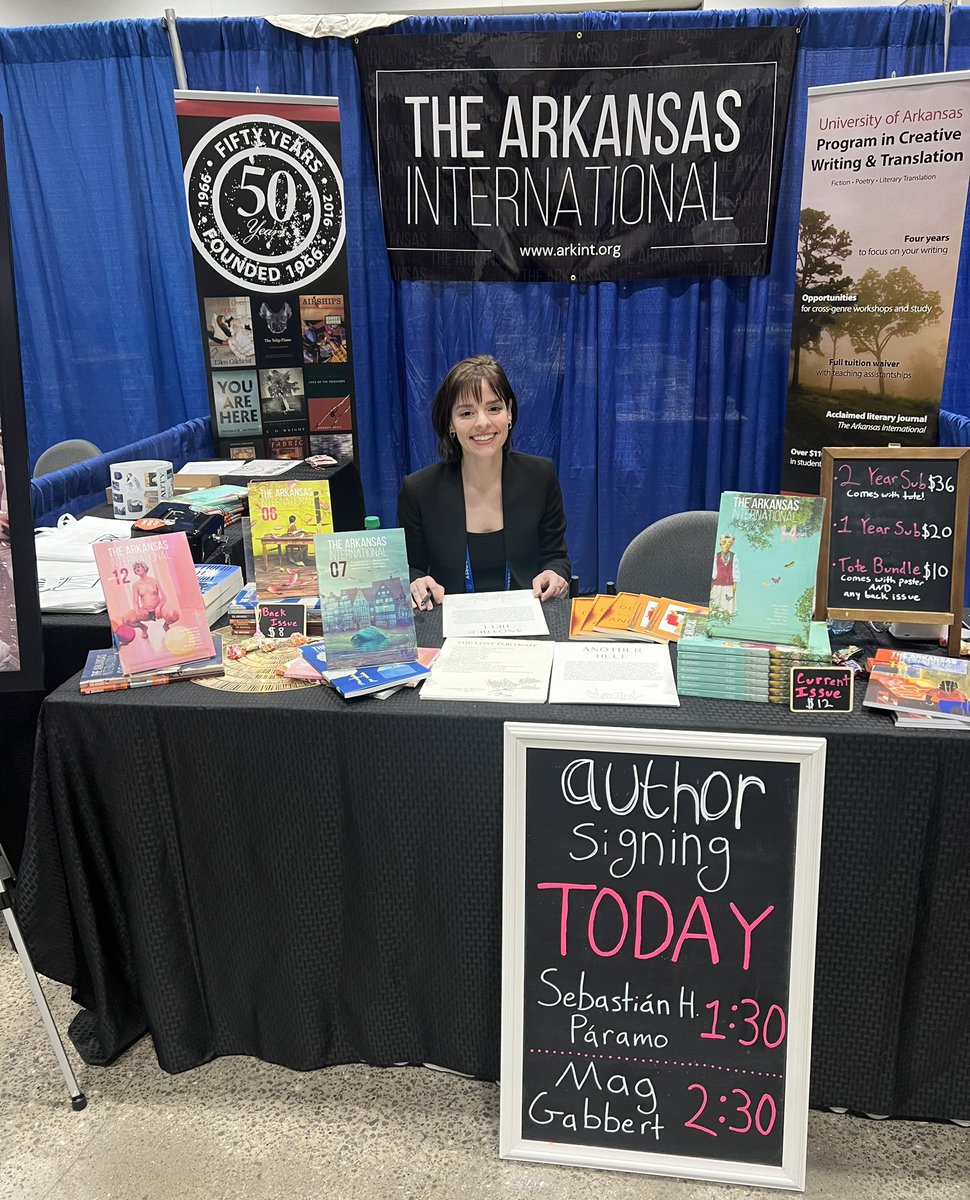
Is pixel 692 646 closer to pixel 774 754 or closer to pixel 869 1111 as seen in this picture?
pixel 774 754

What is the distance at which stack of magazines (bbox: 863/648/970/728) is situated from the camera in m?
1.40

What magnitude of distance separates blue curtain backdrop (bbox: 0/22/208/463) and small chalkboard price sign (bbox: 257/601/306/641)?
2.92 meters

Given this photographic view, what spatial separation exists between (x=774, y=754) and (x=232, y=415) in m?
3.05

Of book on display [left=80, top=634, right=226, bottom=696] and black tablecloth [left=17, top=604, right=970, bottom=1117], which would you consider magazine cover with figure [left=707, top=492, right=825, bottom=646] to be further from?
book on display [left=80, top=634, right=226, bottom=696]

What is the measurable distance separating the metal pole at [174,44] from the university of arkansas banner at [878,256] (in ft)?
8.26

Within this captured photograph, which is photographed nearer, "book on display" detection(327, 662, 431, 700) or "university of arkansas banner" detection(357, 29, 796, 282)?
"book on display" detection(327, 662, 431, 700)

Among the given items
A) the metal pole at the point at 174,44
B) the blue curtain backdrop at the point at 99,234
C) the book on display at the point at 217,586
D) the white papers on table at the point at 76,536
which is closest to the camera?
the book on display at the point at 217,586

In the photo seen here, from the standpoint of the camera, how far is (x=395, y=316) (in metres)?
4.18

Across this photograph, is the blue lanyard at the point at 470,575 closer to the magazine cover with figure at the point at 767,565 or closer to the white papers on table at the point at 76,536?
the white papers on table at the point at 76,536

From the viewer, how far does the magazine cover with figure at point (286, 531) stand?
1.79 meters

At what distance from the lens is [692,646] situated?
1.51m

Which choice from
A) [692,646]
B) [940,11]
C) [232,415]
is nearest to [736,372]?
[940,11]

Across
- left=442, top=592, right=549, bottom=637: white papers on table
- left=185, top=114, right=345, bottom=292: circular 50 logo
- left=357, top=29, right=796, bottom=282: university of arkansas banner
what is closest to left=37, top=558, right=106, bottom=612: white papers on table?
left=442, top=592, right=549, bottom=637: white papers on table

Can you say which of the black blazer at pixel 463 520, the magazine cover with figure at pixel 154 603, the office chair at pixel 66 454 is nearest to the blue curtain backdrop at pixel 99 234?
the office chair at pixel 66 454
